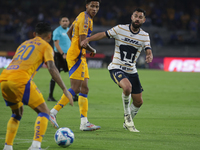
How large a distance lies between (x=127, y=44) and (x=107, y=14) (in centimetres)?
2443

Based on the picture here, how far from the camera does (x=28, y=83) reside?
386 centimetres

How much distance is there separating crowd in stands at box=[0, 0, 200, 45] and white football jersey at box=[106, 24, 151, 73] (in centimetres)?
2164

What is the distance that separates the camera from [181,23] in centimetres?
2861

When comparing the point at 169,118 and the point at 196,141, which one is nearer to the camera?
the point at 196,141

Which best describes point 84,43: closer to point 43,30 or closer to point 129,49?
point 129,49

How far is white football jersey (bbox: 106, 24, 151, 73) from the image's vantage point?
591 cm

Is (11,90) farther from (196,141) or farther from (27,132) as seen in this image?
(196,141)

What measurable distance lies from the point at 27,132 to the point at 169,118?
3.31 meters

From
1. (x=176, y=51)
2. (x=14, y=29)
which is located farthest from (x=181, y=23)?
(x=14, y=29)

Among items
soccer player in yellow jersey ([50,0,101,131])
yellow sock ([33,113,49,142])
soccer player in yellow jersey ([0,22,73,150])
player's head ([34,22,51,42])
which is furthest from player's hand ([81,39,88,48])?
yellow sock ([33,113,49,142])

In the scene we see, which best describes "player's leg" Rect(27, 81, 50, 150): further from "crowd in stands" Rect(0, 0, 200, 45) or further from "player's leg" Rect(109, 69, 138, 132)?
"crowd in stands" Rect(0, 0, 200, 45)

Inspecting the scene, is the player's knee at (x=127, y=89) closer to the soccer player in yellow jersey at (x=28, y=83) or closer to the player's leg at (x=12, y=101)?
the soccer player in yellow jersey at (x=28, y=83)

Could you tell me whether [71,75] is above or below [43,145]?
above

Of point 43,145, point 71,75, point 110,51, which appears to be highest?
point 71,75
